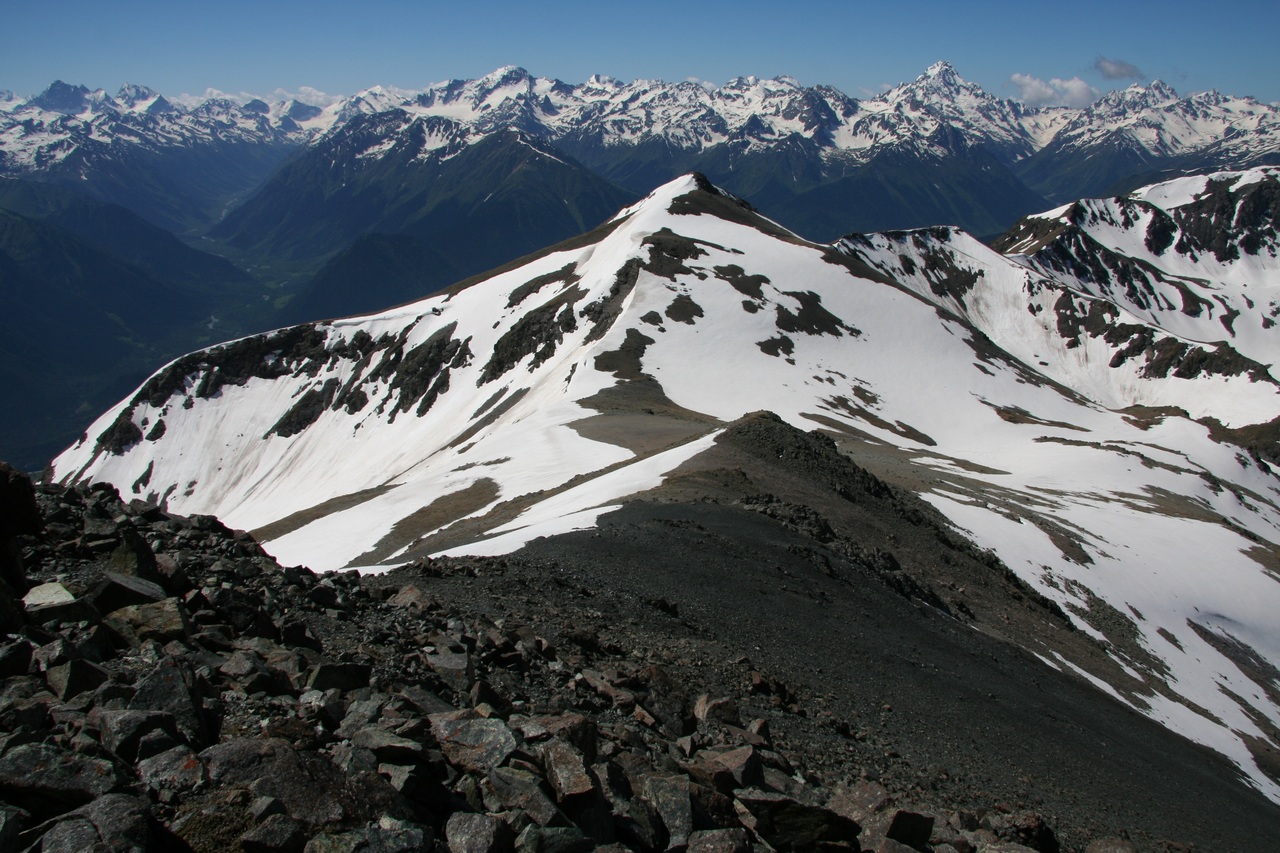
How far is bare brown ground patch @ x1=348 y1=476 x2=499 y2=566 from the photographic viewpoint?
129 ft

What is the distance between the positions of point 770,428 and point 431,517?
1973cm

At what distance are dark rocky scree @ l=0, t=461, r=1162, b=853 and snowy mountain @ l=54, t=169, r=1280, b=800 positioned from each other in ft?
36.0

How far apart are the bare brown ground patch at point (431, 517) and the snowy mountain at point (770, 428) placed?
26 centimetres

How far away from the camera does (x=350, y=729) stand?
905 cm

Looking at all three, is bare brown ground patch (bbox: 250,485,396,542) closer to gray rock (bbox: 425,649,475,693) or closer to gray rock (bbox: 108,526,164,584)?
gray rock (bbox: 108,526,164,584)

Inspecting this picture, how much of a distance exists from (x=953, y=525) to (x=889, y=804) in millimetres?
34841

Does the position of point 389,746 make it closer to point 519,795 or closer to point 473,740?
point 473,740

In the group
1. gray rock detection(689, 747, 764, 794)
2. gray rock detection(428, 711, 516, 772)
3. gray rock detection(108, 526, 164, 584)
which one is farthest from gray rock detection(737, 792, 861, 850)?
gray rock detection(108, 526, 164, 584)

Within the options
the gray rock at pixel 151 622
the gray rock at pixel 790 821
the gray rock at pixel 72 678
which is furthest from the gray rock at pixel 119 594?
the gray rock at pixel 790 821

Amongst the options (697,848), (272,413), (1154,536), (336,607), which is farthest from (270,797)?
(272,413)

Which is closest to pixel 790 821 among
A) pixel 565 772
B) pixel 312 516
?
pixel 565 772

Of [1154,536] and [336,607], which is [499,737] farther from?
[1154,536]

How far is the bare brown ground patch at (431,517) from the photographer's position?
39312 mm

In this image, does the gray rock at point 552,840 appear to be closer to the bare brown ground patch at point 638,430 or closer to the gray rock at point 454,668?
the gray rock at point 454,668
